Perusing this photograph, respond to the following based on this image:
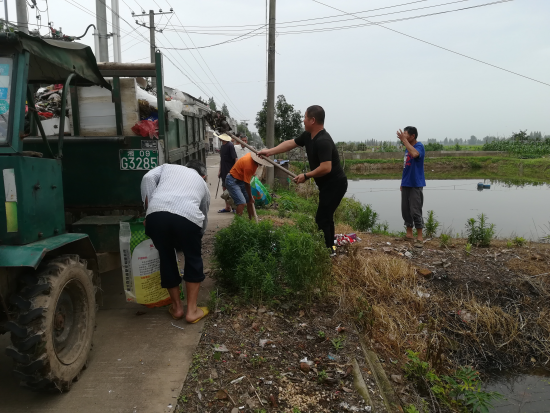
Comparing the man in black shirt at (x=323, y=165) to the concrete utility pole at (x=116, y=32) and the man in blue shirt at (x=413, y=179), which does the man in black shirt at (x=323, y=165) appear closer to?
the man in blue shirt at (x=413, y=179)

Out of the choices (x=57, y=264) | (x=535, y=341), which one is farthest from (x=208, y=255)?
(x=535, y=341)

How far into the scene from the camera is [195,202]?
3.56m

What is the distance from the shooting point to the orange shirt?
6742mm

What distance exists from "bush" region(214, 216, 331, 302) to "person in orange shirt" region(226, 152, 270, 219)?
226 cm

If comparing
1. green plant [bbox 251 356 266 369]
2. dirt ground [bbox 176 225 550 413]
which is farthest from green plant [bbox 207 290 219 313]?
green plant [bbox 251 356 266 369]

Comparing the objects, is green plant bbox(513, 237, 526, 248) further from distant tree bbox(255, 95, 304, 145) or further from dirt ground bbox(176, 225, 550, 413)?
distant tree bbox(255, 95, 304, 145)

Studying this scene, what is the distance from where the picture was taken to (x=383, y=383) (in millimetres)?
3012

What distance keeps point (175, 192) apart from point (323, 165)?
1875 mm

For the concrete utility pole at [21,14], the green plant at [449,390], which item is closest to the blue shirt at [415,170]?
the green plant at [449,390]

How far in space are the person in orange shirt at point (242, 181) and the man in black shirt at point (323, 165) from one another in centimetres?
166

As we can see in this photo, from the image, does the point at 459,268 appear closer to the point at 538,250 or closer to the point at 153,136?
the point at 538,250

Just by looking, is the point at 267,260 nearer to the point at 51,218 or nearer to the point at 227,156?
the point at 51,218

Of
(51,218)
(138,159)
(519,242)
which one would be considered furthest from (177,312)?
(519,242)

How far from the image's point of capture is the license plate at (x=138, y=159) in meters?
4.18
